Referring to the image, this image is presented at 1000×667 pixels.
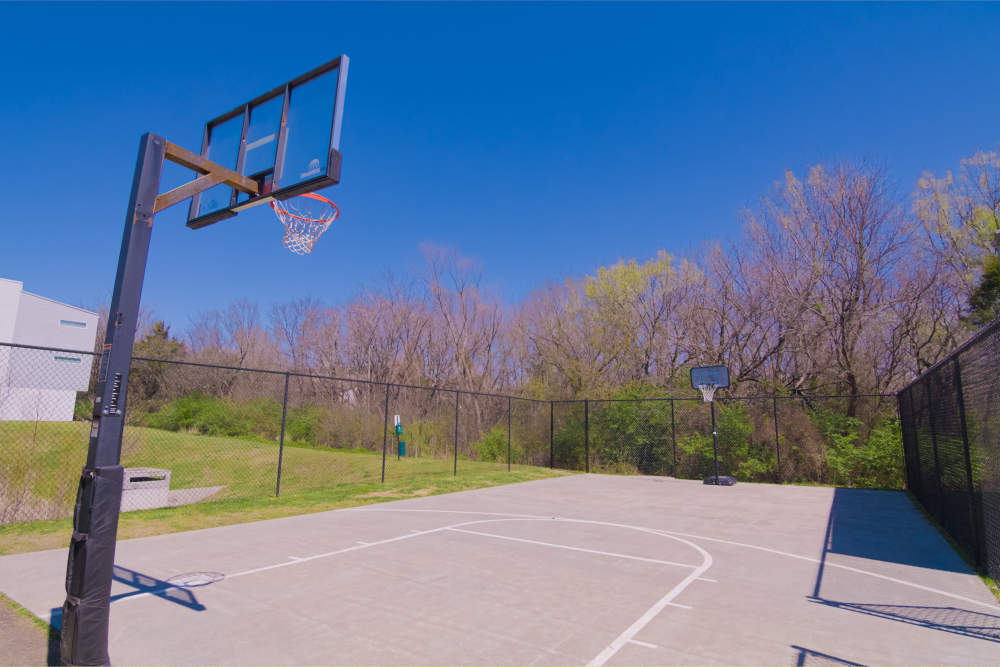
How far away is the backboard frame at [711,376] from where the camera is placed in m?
14.5

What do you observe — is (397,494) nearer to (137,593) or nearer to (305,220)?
(305,220)

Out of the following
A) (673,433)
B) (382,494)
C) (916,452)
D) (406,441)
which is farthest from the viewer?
(406,441)

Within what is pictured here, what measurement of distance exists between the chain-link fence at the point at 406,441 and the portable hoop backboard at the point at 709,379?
814 millimetres

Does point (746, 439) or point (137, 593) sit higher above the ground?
point (746, 439)

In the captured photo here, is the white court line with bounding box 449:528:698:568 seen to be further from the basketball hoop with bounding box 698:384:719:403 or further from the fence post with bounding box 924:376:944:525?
the basketball hoop with bounding box 698:384:719:403

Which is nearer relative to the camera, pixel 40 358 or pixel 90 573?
pixel 90 573

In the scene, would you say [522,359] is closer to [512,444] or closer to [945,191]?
[512,444]

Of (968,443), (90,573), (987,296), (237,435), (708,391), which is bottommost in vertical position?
(90,573)

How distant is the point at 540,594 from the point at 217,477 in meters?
16.4

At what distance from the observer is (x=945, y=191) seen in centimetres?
1587

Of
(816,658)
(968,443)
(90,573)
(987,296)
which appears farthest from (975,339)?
(987,296)

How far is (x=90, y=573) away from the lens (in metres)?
3.10

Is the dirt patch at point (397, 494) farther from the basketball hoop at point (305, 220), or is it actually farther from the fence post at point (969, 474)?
the fence post at point (969, 474)

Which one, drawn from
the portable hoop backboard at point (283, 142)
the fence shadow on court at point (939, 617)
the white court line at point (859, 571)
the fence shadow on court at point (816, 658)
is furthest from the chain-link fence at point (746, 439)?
the portable hoop backboard at point (283, 142)
